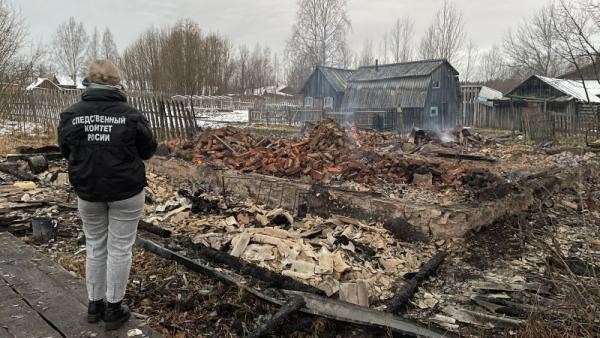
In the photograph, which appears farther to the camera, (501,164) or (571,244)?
(501,164)

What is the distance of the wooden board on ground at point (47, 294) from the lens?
2.87 metres

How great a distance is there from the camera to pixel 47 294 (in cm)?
335

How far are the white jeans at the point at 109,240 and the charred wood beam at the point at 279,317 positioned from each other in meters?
1.00

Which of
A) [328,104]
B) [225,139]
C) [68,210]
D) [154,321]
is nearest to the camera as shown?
[154,321]

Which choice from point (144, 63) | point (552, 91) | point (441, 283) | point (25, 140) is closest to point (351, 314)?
point (441, 283)

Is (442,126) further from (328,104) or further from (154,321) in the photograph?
(154,321)

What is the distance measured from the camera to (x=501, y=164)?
10.3m

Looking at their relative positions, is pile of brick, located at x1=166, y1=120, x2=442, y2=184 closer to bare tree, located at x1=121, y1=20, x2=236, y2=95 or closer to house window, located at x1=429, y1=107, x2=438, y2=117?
house window, located at x1=429, y1=107, x2=438, y2=117

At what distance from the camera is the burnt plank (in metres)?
2.81

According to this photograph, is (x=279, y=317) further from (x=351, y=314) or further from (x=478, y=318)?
(x=478, y=318)

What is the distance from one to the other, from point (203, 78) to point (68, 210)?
34.0 metres

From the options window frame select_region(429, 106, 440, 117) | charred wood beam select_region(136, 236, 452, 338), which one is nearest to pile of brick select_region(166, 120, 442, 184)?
charred wood beam select_region(136, 236, 452, 338)

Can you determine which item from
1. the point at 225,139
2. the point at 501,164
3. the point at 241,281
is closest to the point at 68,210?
the point at 241,281

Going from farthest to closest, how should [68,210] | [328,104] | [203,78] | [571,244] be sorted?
[203,78]
[328,104]
[68,210]
[571,244]
